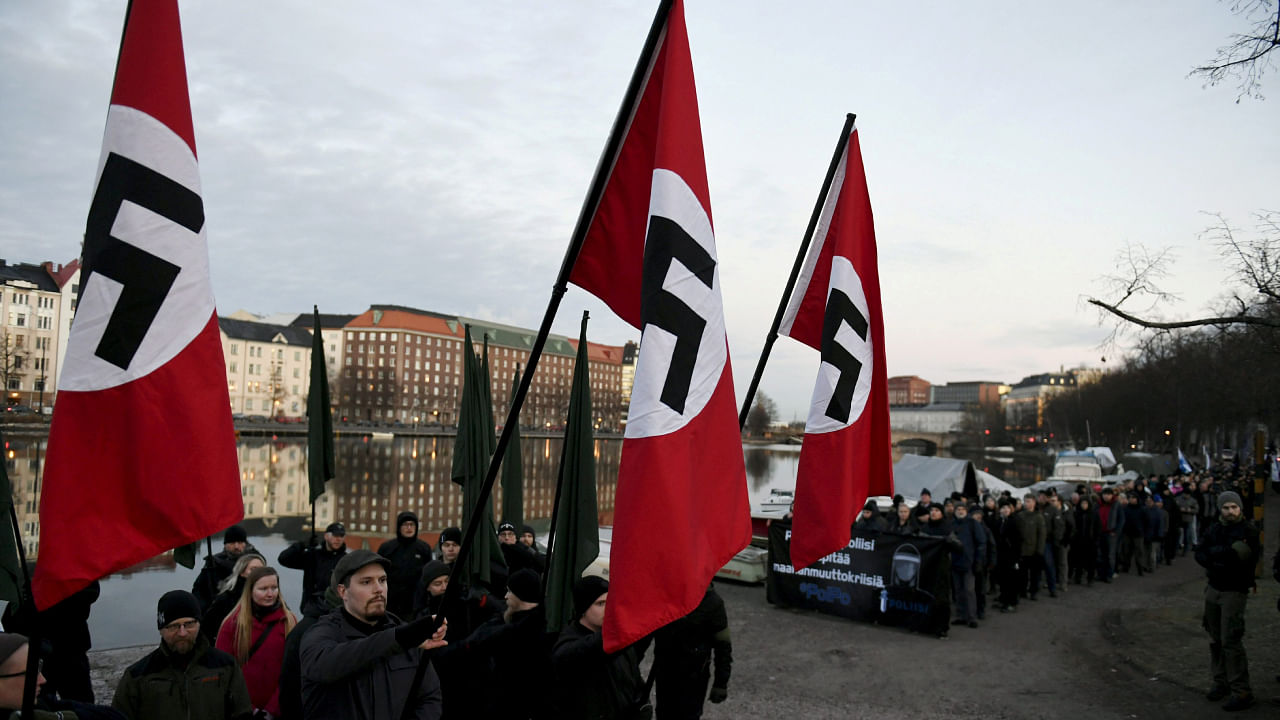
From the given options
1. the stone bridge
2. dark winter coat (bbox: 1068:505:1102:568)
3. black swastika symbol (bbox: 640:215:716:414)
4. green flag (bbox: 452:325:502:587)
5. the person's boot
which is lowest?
the stone bridge

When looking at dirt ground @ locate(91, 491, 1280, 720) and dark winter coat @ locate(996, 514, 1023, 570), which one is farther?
dark winter coat @ locate(996, 514, 1023, 570)

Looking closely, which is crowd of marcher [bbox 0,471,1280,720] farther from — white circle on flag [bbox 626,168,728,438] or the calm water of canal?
the calm water of canal

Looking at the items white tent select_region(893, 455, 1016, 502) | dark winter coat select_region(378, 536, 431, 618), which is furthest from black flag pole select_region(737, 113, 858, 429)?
white tent select_region(893, 455, 1016, 502)

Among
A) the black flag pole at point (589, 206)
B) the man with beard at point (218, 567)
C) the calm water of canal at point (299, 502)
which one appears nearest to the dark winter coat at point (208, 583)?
the man with beard at point (218, 567)

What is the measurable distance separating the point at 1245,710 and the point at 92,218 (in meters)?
10.7

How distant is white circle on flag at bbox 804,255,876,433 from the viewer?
563 centimetres

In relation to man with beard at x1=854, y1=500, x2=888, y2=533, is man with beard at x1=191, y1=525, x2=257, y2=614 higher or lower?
higher

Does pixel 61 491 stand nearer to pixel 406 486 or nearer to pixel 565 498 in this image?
pixel 565 498

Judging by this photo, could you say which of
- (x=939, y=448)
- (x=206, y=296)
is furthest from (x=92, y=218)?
(x=939, y=448)

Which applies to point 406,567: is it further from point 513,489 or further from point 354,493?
point 354,493

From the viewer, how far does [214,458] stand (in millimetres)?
3465

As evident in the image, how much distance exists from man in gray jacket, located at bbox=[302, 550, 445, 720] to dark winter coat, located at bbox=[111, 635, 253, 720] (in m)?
0.84

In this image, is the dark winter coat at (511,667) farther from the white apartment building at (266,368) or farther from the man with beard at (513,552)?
the white apartment building at (266,368)

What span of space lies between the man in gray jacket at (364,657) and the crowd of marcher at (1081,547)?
848cm
